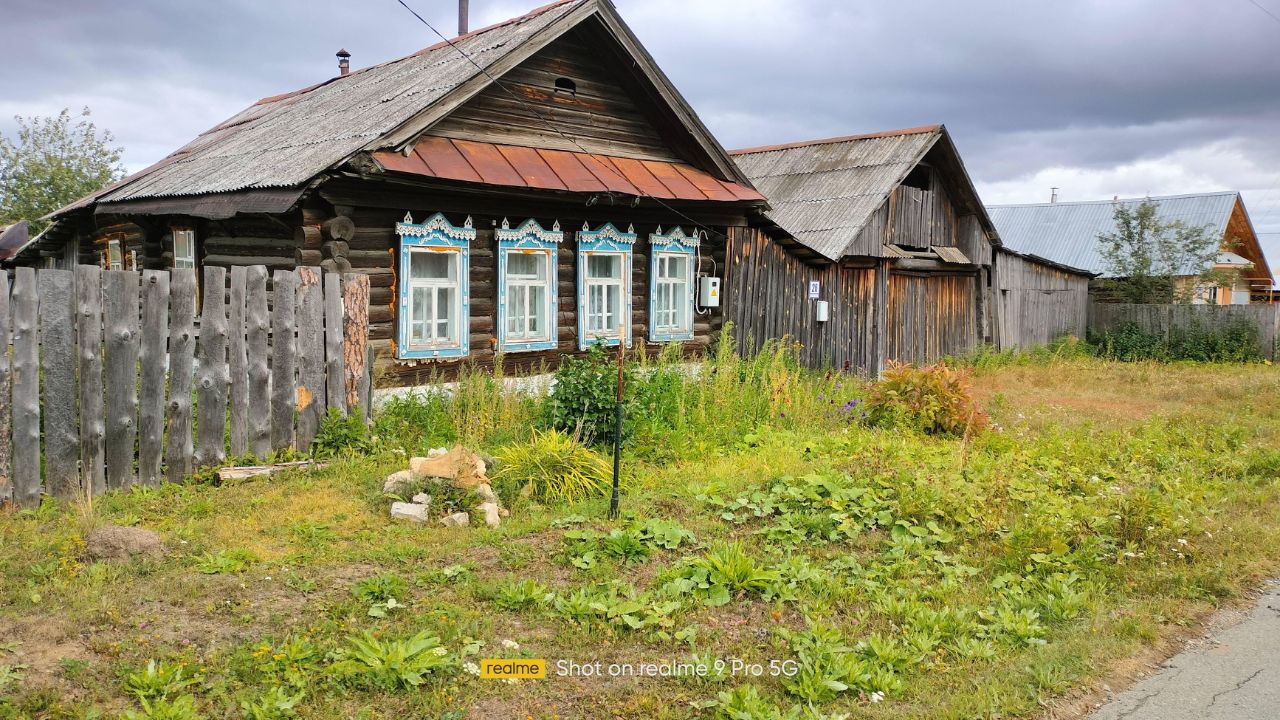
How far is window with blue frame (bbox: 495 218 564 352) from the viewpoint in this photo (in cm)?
1055

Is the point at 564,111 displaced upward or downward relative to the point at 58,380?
upward

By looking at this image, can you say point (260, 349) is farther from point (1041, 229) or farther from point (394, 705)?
point (1041, 229)

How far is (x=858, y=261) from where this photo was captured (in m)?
15.1

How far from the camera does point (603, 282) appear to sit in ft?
38.6

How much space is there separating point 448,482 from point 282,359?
211 centimetres

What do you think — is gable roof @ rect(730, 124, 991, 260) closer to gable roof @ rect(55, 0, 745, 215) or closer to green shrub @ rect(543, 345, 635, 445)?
gable roof @ rect(55, 0, 745, 215)

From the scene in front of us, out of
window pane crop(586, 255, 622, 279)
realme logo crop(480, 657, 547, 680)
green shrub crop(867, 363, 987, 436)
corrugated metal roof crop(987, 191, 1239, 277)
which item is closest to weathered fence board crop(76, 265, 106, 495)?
realme logo crop(480, 657, 547, 680)

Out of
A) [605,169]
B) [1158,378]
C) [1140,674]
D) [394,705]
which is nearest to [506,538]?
[394,705]

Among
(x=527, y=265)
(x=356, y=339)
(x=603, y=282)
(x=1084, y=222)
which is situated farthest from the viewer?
(x=1084, y=222)

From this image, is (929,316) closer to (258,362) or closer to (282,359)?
(282,359)

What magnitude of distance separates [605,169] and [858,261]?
224 inches

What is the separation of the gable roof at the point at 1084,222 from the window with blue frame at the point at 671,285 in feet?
61.3

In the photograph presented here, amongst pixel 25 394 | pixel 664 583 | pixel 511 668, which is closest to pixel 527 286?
pixel 25 394

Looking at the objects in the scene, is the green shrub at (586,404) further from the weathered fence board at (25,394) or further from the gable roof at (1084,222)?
the gable roof at (1084,222)
